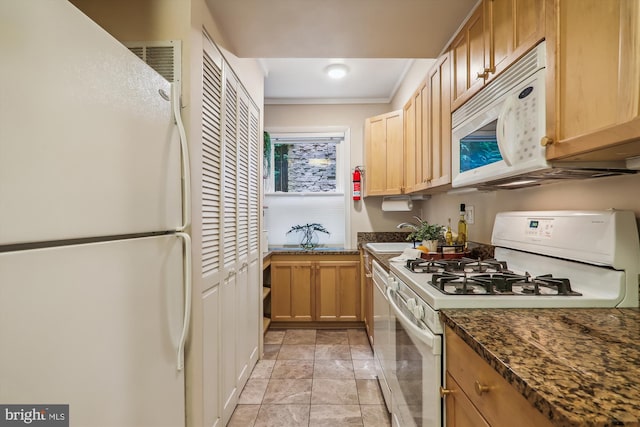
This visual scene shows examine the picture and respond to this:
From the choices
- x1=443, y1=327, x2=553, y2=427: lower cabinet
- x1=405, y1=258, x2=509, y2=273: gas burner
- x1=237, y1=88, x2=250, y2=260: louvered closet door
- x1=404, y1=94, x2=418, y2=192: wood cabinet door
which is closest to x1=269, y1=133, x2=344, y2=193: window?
x1=404, y1=94, x2=418, y2=192: wood cabinet door

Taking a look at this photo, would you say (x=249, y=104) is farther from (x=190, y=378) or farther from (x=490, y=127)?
(x=190, y=378)

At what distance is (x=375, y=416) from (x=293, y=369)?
837 mm

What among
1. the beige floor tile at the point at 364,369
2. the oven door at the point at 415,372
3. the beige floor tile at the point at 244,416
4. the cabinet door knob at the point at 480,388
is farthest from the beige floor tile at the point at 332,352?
the cabinet door knob at the point at 480,388

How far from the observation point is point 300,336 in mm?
3305

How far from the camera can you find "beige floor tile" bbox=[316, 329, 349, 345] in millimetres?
3160

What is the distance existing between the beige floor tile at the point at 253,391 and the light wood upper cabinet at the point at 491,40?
2.29 metres

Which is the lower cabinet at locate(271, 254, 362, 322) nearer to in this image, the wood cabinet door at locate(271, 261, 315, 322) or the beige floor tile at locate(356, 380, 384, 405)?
the wood cabinet door at locate(271, 261, 315, 322)

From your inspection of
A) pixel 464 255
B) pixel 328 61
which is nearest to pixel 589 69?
pixel 464 255

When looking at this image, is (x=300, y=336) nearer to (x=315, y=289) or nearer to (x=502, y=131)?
(x=315, y=289)

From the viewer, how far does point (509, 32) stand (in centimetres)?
123

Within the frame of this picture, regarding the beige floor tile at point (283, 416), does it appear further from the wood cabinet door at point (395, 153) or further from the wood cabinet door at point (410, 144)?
the wood cabinet door at point (395, 153)

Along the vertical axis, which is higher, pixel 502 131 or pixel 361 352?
pixel 502 131

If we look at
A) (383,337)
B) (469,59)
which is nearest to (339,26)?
(469,59)

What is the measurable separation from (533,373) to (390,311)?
1278 mm
